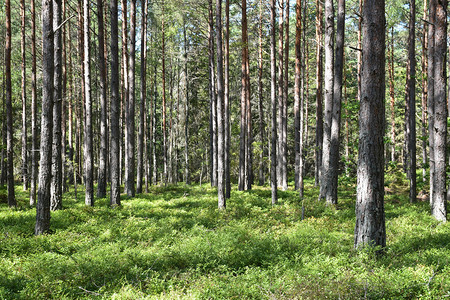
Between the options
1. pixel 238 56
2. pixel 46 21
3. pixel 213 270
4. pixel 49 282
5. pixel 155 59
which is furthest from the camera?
pixel 238 56

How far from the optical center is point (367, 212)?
6.10m

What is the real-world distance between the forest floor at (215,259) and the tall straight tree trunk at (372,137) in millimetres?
568

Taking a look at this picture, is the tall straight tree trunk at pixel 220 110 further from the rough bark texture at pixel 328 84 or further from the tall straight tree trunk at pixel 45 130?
the tall straight tree trunk at pixel 45 130

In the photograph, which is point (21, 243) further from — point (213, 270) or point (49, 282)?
point (213, 270)

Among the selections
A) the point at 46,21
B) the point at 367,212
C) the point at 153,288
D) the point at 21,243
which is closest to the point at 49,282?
the point at 153,288

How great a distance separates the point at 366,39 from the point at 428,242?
484cm

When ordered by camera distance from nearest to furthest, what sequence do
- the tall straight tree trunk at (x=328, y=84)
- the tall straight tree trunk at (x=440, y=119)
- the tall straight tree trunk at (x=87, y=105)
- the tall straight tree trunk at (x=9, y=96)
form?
the tall straight tree trunk at (x=440, y=119) < the tall straight tree trunk at (x=328, y=84) < the tall straight tree trunk at (x=9, y=96) < the tall straight tree trunk at (x=87, y=105)

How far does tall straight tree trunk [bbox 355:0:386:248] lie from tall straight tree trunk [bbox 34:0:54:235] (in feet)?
25.1

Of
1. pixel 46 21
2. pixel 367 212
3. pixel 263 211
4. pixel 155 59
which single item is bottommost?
pixel 263 211

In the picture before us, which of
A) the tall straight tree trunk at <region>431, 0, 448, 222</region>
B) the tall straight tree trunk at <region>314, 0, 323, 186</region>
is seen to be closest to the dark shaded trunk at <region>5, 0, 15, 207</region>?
the tall straight tree trunk at <region>314, 0, 323, 186</region>

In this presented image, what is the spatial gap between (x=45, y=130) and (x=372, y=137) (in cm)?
786

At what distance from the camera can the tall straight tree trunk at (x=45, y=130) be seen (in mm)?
8086

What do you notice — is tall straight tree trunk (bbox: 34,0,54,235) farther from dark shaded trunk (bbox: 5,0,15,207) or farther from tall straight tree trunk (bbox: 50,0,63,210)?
dark shaded trunk (bbox: 5,0,15,207)

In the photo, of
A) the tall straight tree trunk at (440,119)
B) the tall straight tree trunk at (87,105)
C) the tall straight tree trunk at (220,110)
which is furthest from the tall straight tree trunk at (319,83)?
the tall straight tree trunk at (87,105)
